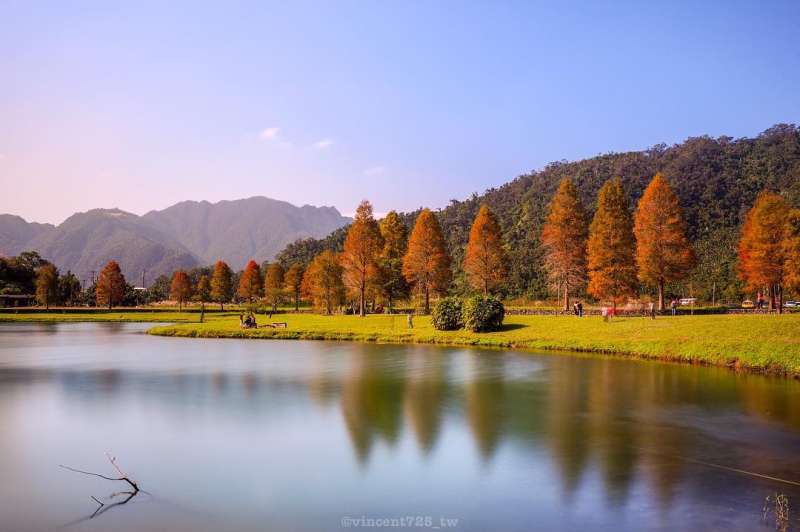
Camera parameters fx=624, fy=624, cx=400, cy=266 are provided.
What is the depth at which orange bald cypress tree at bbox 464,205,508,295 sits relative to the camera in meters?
58.4

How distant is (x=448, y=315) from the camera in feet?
150

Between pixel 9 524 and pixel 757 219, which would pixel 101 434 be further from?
pixel 757 219

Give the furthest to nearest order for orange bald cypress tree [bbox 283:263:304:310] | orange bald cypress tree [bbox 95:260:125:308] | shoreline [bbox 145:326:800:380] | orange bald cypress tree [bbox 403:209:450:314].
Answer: orange bald cypress tree [bbox 95:260:125:308] < orange bald cypress tree [bbox 283:263:304:310] < orange bald cypress tree [bbox 403:209:450:314] < shoreline [bbox 145:326:800:380]

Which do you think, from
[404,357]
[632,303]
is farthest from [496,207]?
[404,357]

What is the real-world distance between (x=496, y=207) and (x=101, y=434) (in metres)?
123

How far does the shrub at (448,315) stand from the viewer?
45.4m

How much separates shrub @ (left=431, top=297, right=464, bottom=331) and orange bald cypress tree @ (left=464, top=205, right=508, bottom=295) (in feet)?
42.5

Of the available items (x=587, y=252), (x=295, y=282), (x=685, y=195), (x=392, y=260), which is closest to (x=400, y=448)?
(x=587, y=252)

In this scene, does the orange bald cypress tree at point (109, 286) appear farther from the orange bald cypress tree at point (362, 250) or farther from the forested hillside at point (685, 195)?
the orange bald cypress tree at point (362, 250)

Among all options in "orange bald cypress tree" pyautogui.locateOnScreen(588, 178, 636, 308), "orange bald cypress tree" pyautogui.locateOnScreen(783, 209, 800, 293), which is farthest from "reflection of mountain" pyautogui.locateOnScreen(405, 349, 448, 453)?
"orange bald cypress tree" pyautogui.locateOnScreen(783, 209, 800, 293)

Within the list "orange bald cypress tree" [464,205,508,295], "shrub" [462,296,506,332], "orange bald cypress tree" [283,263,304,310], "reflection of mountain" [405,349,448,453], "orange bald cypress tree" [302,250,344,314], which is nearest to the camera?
"reflection of mountain" [405,349,448,453]

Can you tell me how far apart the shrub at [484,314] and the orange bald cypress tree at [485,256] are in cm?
1441

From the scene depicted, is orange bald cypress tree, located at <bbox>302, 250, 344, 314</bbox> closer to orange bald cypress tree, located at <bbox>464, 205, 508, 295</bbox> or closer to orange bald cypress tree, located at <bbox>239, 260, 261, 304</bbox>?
orange bald cypress tree, located at <bbox>464, 205, 508, 295</bbox>

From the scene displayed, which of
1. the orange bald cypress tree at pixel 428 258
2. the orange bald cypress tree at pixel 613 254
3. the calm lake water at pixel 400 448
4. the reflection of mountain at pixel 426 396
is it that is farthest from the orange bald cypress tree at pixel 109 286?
the reflection of mountain at pixel 426 396
